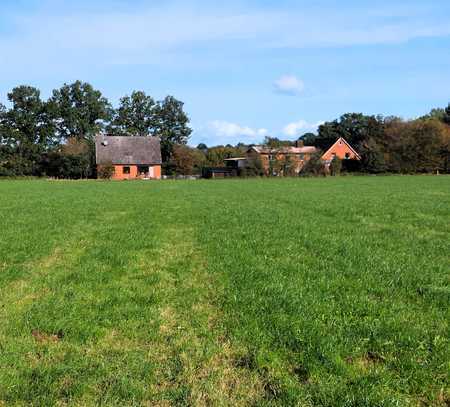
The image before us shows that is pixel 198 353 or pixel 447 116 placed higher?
pixel 447 116

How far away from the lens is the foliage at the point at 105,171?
78.5 m

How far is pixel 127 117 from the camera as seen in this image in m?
100

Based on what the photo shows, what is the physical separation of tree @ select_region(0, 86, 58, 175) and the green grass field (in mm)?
77948

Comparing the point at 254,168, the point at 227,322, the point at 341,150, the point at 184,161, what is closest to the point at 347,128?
the point at 341,150

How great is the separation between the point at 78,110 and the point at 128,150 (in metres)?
15.6

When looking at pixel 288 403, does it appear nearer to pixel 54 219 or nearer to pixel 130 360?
pixel 130 360

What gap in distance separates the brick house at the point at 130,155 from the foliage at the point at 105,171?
2.18 metres

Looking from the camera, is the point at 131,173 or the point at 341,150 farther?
the point at 341,150

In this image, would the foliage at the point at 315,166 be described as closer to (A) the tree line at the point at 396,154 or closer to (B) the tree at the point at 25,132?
(A) the tree line at the point at 396,154

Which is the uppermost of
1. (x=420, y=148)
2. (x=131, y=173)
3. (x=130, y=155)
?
(x=420, y=148)

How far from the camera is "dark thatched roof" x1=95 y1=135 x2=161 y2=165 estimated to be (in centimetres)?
8400

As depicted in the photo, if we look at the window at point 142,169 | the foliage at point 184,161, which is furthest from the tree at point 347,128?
the window at point 142,169

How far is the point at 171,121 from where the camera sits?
10006cm

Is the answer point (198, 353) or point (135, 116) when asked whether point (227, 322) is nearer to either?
point (198, 353)
